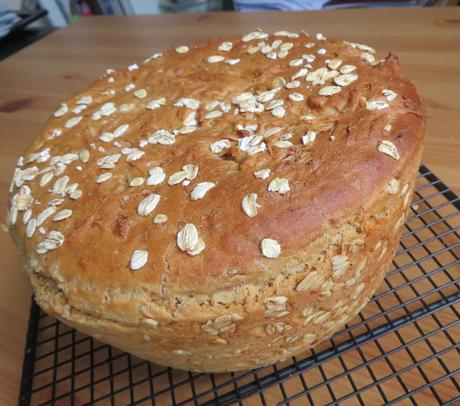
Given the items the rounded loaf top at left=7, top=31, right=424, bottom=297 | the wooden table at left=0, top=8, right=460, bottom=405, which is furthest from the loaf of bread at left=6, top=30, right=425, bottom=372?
the wooden table at left=0, top=8, right=460, bottom=405

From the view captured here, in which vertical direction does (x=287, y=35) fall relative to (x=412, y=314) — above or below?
above

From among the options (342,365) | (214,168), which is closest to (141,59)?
(214,168)

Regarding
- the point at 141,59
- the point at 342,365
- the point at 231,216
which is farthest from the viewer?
the point at 141,59

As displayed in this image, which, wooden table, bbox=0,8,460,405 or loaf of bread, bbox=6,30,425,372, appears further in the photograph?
wooden table, bbox=0,8,460,405

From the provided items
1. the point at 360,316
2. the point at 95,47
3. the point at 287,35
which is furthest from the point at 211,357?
the point at 95,47

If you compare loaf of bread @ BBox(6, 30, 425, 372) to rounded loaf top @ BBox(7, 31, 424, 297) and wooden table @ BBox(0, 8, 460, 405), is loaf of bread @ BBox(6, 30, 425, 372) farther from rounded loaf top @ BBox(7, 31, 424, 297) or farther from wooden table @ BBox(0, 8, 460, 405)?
wooden table @ BBox(0, 8, 460, 405)

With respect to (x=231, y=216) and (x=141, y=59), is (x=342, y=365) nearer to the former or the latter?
(x=231, y=216)

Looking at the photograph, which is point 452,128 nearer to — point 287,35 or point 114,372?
point 287,35
